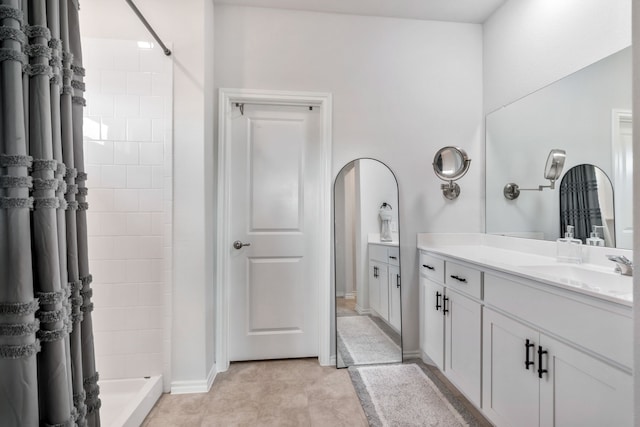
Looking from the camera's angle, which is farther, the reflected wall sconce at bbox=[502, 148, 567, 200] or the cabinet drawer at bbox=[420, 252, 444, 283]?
the cabinet drawer at bbox=[420, 252, 444, 283]

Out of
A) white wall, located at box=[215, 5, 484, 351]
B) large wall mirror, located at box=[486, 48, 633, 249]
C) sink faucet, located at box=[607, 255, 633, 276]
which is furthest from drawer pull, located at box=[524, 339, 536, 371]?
white wall, located at box=[215, 5, 484, 351]

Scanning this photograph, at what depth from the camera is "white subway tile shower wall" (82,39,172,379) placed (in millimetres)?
2014

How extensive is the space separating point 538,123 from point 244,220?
2149 millimetres

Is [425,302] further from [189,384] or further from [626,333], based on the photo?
[189,384]

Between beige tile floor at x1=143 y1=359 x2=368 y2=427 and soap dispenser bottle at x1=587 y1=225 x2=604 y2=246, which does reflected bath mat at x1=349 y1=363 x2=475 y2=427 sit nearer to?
beige tile floor at x1=143 y1=359 x2=368 y2=427

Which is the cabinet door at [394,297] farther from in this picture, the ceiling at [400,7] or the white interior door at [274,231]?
the ceiling at [400,7]

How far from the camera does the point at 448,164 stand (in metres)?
2.52

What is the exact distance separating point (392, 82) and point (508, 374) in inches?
83.5

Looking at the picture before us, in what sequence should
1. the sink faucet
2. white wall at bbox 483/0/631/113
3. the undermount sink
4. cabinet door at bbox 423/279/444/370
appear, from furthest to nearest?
cabinet door at bbox 423/279/444/370, white wall at bbox 483/0/631/113, the sink faucet, the undermount sink

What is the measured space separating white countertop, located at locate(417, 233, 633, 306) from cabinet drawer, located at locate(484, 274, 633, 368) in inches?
2.1

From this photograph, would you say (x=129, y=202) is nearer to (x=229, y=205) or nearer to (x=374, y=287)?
(x=229, y=205)

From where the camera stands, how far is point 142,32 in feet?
6.73

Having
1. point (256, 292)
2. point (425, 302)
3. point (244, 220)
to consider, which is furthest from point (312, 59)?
point (425, 302)

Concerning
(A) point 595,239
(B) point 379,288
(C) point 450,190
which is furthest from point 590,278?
(B) point 379,288
